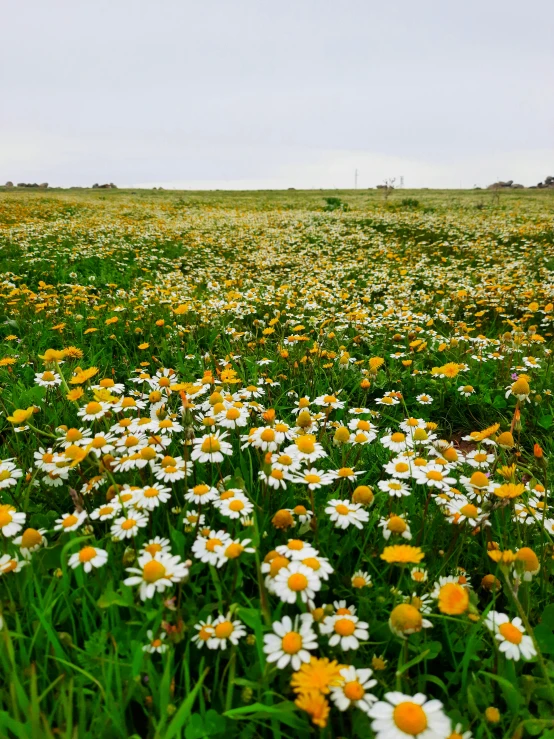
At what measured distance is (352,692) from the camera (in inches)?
44.3

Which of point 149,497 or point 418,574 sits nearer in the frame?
point 418,574

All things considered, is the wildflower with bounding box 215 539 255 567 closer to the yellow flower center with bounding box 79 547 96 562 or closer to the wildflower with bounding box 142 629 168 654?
the wildflower with bounding box 142 629 168 654

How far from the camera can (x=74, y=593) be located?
155 centimetres

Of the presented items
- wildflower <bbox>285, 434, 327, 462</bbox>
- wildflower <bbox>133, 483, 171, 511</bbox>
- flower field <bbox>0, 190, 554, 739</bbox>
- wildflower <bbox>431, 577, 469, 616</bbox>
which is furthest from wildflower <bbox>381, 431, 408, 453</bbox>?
wildflower <bbox>133, 483, 171, 511</bbox>

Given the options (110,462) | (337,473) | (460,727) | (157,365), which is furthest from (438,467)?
(157,365)

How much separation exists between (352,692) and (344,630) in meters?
0.19

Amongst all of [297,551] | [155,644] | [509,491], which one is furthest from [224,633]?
[509,491]

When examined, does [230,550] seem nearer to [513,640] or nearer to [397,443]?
[513,640]

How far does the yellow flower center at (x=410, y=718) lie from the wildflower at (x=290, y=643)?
240 millimetres

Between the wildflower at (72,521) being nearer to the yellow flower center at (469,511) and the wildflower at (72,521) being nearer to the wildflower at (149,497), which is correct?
the wildflower at (149,497)

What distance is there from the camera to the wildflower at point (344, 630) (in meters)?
1.29

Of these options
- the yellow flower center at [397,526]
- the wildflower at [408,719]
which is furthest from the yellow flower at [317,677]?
the yellow flower center at [397,526]

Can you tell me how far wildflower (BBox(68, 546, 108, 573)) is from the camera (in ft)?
4.83

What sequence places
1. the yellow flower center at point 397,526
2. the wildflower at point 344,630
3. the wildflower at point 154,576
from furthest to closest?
the yellow flower center at point 397,526 → the wildflower at point 154,576 → the wildflower at point 344,630
